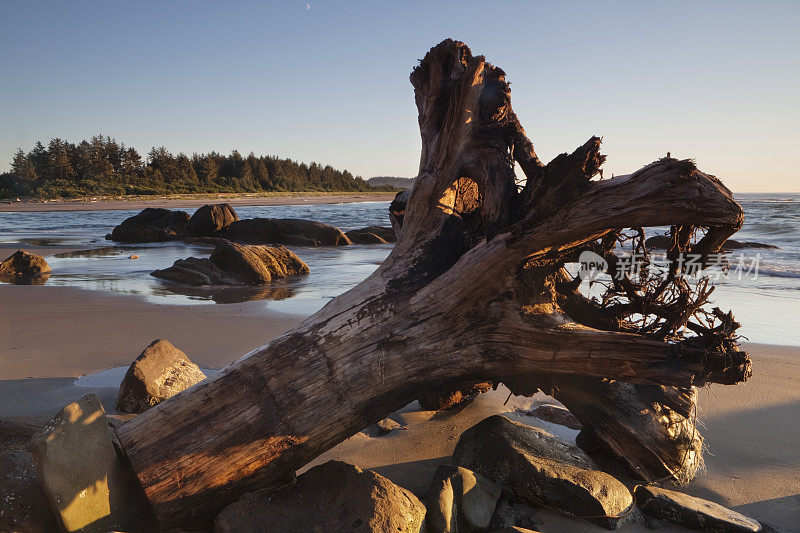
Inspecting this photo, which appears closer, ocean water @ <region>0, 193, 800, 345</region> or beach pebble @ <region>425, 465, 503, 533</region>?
beach pebble @ <region>425, 465, 503, 533</region>

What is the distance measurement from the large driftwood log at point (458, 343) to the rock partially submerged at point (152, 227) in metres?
18.6

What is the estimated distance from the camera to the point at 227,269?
34.7 feet

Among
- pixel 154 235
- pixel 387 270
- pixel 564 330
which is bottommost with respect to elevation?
pixel 154 235

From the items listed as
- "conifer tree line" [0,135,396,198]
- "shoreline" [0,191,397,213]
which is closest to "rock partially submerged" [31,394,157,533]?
"shoreline" [0,191,397,213]

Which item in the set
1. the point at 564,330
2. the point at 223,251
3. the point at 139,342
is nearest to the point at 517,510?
the point at 564,330

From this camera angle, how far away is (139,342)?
18.8ft

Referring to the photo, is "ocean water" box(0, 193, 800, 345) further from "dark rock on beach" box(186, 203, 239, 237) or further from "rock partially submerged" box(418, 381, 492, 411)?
"rock partially submerged" box(418, 381, 492, 411)

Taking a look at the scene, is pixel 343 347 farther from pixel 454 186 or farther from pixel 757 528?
pixel 757 528

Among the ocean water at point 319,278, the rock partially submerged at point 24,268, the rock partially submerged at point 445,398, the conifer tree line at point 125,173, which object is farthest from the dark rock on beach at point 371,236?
the conifer tree line at point 125,173

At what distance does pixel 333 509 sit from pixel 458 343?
999mm

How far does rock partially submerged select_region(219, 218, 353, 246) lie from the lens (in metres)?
18.7

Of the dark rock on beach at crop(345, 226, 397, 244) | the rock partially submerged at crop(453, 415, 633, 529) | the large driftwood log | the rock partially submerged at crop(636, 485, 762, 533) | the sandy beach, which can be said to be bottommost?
the dark rock on beach at crop(345, 226, 397, 244)

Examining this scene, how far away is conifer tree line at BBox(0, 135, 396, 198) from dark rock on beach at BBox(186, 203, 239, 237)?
→ 114ft

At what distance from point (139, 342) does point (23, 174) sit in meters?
58.1
